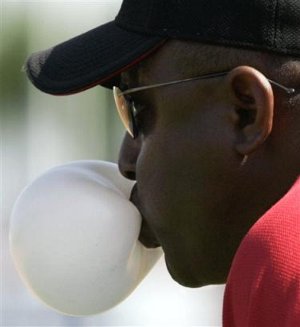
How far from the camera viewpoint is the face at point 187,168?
221 cm

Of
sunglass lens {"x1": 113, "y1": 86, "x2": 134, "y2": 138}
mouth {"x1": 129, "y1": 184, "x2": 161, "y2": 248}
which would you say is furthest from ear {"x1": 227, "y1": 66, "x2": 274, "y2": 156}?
mouth {"x1": 129, "y1": 184, "x2": 161, "y2": 248}

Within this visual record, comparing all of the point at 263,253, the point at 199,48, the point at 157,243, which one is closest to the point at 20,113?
the point at 157,243

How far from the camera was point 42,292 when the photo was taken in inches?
102

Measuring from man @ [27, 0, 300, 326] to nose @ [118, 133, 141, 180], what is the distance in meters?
0.05

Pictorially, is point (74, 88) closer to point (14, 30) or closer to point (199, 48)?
point (199, 48)

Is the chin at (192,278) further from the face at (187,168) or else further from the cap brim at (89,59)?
the cap brim at (89,59)

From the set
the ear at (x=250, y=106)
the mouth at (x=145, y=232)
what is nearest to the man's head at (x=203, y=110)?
the ear at (x=250, y=106)

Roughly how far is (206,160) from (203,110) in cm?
10

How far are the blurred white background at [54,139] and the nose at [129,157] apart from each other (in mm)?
2437

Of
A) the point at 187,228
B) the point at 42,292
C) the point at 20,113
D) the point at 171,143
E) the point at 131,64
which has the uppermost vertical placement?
the point at 131,64

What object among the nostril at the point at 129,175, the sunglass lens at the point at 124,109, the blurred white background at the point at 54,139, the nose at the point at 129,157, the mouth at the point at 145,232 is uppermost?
the sunglass lens at the point at 124,109

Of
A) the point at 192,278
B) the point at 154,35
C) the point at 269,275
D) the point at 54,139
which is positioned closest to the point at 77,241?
the point at 192,278

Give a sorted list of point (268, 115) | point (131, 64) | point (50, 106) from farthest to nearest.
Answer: point (50, 106), point (131, 64), point (268, 115)

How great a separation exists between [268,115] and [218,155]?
15 centimetres
